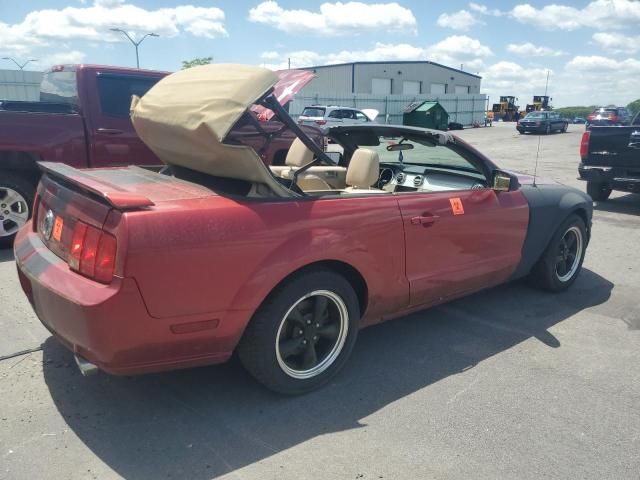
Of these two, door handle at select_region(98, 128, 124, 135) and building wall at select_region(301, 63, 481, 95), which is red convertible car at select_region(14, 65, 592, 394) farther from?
building wall at select_region(301, 63, 481, 95)

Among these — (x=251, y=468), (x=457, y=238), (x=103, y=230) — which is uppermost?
(x=103, y=230)

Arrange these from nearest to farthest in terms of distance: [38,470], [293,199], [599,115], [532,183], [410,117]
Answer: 1. [38,470]
2. [293,199]
3. [532,183]
4. [410,117]
5. [599,115]

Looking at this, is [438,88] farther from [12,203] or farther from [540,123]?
[12,203]

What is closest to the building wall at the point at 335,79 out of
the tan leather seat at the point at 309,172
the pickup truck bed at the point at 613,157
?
the pickup truck bed at the point at 613,157

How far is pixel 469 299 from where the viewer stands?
4.74 metres

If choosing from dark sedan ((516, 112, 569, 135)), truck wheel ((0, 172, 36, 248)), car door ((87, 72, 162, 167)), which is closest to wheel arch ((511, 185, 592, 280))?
car door ((87, 72, 162, 167))

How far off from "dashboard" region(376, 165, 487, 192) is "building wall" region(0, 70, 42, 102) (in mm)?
23456

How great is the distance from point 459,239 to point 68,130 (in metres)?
4.30

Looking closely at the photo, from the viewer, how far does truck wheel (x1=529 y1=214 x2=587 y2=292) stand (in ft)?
15.4

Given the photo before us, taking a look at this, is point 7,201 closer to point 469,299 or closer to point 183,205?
point 183,205

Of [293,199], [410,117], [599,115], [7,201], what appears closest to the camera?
[293,199]

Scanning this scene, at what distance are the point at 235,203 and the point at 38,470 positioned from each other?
4.85 ft

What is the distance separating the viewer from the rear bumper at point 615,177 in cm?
843

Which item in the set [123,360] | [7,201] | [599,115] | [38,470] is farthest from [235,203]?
[599,115]
